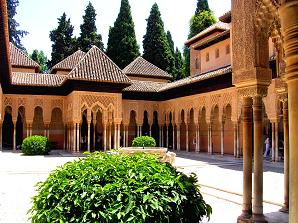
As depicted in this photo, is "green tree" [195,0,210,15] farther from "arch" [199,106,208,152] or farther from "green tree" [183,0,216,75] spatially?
"arch" [199,106,208,152]

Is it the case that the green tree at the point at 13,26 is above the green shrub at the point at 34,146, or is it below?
above

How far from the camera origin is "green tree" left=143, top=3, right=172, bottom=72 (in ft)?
130

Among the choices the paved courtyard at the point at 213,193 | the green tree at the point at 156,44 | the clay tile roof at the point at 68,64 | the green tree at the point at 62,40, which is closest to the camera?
the paved courtyard at the point at 213,193

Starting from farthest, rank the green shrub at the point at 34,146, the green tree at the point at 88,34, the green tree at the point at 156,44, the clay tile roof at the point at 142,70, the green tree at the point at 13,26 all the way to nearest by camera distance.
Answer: the green tree at the point at 13,26
the green tree at the point at 88,34
the green tree at the point at 156,44
the clay tile roof at the point at 142,70
the green shrub at the point at 34,146

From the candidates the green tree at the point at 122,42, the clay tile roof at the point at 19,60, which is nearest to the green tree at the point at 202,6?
the green tree at the point at 122,42

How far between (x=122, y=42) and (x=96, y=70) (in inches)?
710

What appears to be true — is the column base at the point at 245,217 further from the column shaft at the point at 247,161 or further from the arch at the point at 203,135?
the arch at the point at 203,135

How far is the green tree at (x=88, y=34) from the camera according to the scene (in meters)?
41.2

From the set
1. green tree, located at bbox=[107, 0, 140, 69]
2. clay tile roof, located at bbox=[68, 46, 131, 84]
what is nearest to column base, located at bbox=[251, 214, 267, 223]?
clay tile roof, located at bbox=[68, 46, 131, 84]

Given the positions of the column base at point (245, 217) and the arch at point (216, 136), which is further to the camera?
the arch at point (216, 136)

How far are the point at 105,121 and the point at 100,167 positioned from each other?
750 inches

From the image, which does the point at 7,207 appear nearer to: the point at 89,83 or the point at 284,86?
the point at 284,86

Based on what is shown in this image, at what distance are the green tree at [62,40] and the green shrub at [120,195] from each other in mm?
38775

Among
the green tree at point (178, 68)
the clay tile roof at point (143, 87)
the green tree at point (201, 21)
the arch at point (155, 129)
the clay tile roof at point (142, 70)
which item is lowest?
the arch at point (155, 129)
